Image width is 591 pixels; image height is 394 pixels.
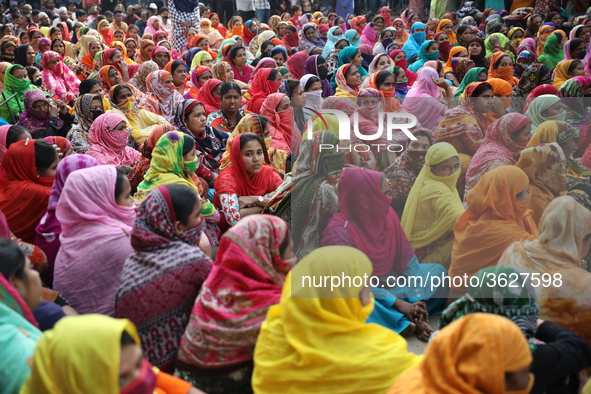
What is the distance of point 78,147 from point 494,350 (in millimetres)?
4412

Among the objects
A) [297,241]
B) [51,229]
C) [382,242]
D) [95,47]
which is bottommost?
[297,241]

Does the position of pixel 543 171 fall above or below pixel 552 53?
above

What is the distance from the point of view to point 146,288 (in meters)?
2.29

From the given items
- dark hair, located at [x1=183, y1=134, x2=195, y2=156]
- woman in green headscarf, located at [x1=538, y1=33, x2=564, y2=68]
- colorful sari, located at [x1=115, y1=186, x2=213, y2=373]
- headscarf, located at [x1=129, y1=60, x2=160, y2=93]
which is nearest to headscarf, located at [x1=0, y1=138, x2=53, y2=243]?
dark hair, located at [x1=183, y1=134, x2=195, y2=156]

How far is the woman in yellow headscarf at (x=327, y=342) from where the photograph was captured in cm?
185

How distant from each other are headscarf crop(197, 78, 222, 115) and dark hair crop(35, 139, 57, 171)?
2.87m

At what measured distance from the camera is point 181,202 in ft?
7.94

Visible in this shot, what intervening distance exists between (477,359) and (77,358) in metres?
→ 0.98

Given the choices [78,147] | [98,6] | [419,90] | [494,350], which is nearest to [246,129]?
[78,147]

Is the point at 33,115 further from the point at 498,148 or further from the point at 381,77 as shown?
the point at 498,148

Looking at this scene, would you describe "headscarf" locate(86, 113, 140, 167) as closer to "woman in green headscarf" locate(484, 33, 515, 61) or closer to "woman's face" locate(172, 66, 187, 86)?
"woman's face" locate(172, 66, 187, 86)

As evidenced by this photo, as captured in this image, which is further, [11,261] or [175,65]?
[175,65]

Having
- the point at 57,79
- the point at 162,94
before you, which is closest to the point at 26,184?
the point at 162,94

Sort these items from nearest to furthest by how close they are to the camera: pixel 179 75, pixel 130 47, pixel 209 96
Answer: pixel 209 96
pixel 179 75
pixel 130 47
